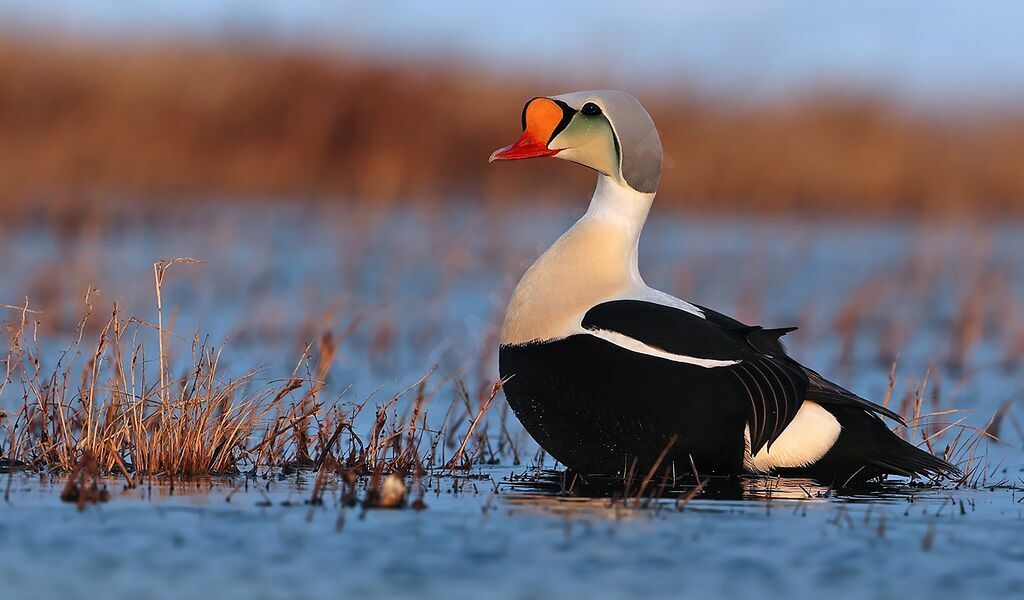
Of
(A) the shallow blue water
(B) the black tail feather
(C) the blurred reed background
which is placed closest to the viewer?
(A) the shallow blue water

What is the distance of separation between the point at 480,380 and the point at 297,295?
3199 millimetres

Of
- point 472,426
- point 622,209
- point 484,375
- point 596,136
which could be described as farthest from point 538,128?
point 484,375

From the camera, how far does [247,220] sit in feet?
43.1

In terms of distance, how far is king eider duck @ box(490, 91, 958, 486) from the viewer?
15.7 feet

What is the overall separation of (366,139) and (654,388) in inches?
422

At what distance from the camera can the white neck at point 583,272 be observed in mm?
4992

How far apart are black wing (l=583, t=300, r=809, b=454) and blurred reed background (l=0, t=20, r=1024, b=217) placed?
28.7 ft

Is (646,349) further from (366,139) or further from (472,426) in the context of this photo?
(366,139)

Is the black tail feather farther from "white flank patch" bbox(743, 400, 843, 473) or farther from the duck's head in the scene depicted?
the duck's head

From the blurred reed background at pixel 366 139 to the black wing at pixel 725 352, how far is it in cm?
876

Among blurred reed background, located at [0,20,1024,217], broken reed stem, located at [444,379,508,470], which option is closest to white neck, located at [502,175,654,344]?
broken reed stem, located at [444,379,508,470]

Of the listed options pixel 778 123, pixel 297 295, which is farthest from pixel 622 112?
pixel 778 123

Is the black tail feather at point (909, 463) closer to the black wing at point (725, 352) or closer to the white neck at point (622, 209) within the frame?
the black wing at point (725, 352)

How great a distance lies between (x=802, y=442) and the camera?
4977 mm
